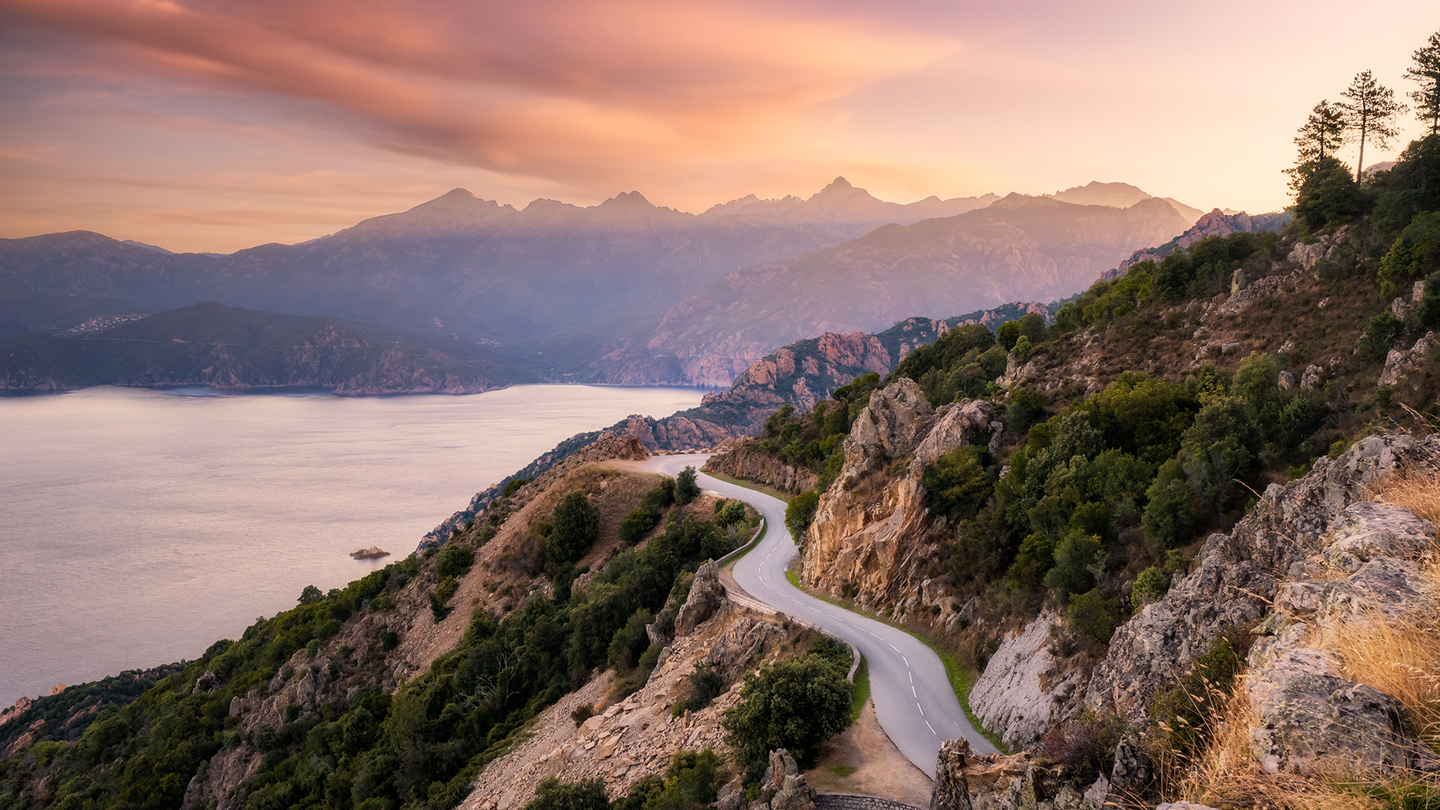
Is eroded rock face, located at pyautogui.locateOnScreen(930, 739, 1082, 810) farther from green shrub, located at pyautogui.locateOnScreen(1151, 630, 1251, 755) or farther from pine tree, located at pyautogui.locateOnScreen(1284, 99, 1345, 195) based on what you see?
pine tree, located at pyautogui.locateOnScreen(1284, 99, 1345, 195)

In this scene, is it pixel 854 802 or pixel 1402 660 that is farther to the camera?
pixel 854 802

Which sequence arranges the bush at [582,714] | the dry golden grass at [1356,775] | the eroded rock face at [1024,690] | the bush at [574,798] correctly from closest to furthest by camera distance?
the dry golden grass at [1356,775] → the eroded rock face at [1024,690] → the bush at [574,798] → the bush at [582,714]

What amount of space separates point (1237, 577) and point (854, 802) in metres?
10.2

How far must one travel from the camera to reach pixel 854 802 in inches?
667

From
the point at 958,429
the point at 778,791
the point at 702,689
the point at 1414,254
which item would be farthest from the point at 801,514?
the point at 1414,254

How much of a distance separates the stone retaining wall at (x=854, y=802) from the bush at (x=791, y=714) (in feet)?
→ 6.00

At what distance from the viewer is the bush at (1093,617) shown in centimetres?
1955

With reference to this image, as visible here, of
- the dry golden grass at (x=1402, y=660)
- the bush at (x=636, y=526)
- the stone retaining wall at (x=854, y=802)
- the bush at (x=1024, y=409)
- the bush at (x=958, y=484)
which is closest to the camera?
the dry golden grass at (x=1402, y=660)

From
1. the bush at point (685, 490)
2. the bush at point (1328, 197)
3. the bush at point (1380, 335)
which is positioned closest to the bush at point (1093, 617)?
the bush at point (1380, 335)

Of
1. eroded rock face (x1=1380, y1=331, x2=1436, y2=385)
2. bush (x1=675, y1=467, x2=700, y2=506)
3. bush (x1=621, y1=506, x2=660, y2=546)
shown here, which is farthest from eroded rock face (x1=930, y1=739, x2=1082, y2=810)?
bush (x1=675, y1=467, x2=700, y2=506)

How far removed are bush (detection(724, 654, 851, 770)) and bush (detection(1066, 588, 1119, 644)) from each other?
7.20 m

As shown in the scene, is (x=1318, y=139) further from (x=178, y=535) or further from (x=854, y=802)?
(x=178, y=535)

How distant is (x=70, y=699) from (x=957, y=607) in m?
85.9

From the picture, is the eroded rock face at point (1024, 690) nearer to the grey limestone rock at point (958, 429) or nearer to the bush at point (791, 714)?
the bush at point (791, 714)
